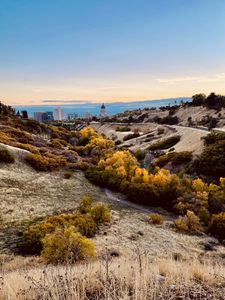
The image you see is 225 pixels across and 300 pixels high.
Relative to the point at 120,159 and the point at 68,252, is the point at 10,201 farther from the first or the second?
the point at 120,159

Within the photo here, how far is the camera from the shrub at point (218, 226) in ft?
86.7

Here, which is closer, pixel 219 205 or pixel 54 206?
pixel 54 206

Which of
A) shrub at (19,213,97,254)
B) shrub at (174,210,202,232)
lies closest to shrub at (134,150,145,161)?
shrub at (174,210,202,232)

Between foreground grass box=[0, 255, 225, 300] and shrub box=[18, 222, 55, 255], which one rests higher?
foreground grass box=[0, 255, 225, 300]

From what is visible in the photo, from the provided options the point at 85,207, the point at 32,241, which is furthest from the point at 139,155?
the point at 32,241

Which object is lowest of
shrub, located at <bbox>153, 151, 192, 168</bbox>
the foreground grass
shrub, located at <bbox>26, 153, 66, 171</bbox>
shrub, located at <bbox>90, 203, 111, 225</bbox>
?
shrub, located at <bbox>153, 151, 192, 168</bbox>

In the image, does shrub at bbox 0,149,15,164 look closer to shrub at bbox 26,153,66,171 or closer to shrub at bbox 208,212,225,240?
shrub at bbox 26,153,66,171

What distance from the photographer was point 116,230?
23.1 meters

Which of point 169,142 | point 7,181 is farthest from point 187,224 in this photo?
point 169,142

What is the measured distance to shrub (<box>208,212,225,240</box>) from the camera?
1040 inches

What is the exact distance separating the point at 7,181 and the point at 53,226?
491 inches

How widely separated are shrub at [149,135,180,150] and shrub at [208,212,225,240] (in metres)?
42.7

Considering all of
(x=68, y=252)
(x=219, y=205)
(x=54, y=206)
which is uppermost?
(x=68, y=252)

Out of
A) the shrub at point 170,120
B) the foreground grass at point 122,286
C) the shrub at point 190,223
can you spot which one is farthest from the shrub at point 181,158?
the shrub at point 170,120
